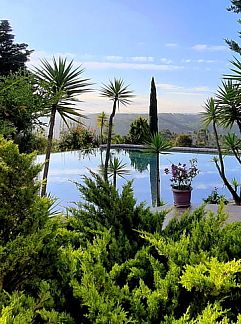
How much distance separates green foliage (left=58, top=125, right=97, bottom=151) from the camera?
55.9 ft

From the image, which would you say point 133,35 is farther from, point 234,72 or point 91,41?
point 234,72

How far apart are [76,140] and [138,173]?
5000mm

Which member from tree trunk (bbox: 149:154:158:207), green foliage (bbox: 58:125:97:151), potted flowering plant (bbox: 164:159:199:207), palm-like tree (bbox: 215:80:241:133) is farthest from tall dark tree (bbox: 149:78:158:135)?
potted flowering plant (bbox: 164:159:199:207)

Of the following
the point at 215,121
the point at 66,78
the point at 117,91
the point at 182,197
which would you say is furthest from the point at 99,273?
the point at 117,91

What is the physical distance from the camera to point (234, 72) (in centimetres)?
641

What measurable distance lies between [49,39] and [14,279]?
380 inches

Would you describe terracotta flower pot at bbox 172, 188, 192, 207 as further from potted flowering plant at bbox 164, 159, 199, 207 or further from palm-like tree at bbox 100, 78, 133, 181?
palm-like tree at bbox 100, 78, 133, 181

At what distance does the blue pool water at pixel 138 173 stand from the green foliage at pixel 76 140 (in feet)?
2.90

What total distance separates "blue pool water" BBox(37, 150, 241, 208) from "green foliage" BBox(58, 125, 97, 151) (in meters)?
0.88

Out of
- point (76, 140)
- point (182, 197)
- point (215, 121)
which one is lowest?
point (182, 197)

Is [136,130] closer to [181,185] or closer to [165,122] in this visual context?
[165,122]

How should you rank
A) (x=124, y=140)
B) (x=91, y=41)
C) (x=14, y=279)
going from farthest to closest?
(x=124, y=140) < (x=91, y=41) < (x=14, y=279)

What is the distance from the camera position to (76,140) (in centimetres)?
1711

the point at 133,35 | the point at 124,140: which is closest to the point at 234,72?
the point at 133,35
